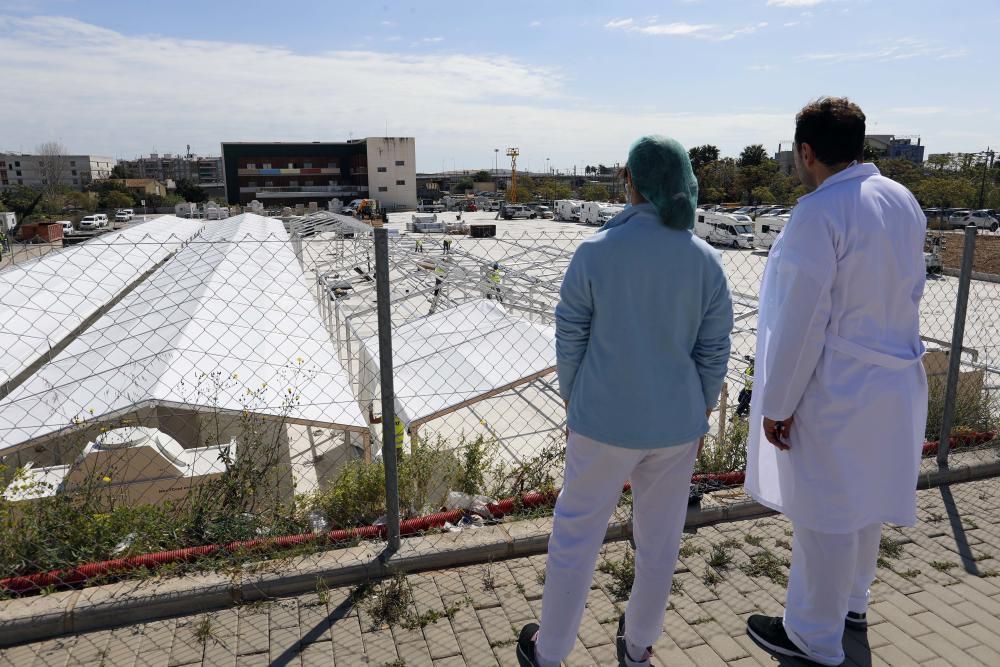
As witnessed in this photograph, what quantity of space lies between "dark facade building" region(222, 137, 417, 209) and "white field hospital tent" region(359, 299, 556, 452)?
218ft

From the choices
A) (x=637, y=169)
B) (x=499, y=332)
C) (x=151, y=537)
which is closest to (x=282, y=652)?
(x=151, y=537)

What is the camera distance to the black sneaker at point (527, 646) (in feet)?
7.83

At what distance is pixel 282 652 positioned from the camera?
8.44ft

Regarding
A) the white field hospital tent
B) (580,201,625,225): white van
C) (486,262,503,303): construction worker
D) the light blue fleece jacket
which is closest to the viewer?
the light blue fleece jacket

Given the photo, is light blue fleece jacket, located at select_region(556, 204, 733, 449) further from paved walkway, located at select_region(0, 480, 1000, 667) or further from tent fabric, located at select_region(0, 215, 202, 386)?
tent fabric, located at select_region(0, 215, 202, 386)

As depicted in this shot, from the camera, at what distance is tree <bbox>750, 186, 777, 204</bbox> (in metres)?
61.6

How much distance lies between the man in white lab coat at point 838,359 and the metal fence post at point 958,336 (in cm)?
176

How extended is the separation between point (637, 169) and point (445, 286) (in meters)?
9.72

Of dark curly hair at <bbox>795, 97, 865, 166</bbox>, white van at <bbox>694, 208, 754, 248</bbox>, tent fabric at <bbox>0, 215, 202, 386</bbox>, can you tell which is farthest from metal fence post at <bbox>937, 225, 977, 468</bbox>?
white van at <bbox>694, 208, 754, 248</bbox>

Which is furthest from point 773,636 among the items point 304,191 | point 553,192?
point 553,192

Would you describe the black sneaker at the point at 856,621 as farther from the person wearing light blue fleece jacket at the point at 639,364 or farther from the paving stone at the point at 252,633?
the paving stone at the point at 252,633

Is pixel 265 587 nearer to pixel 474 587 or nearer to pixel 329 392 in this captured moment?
pixel 474 587

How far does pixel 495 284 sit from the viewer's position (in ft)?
34.2

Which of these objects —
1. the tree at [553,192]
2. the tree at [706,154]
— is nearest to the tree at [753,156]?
the tree at [706,154]
